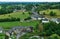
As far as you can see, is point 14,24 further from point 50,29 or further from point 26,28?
point 50,29

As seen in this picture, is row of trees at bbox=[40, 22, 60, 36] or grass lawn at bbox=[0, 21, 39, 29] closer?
row of trees at bbox=[40, 22, 60, 36]

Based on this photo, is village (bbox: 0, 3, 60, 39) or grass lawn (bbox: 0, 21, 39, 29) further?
grass lawn (bbox: 0, 21, 39, 29)

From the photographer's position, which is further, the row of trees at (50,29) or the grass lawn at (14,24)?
the grass lawn at (14,24)

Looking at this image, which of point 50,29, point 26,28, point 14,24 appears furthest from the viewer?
point 14,24

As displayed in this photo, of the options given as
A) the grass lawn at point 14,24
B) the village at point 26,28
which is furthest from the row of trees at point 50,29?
the grass lawn at point 14,24

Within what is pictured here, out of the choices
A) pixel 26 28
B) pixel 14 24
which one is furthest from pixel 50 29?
pixel 14 24

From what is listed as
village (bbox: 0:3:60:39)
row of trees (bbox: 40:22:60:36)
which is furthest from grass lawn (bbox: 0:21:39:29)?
row of trees (bbox: 40:22:60:36)

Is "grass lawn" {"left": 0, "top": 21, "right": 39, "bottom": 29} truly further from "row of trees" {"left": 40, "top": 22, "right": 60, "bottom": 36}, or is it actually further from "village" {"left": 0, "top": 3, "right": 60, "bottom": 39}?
"row of trees" {"left": 40, "top": 22, "right": 60, "bottom": 36}

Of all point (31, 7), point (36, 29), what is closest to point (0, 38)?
point (36, 29)

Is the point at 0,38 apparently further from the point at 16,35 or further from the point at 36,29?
the point at 36,29

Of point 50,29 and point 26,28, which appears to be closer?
point 50,29

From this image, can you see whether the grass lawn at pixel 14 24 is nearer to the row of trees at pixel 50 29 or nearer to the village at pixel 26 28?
the village at pixel 26 28
